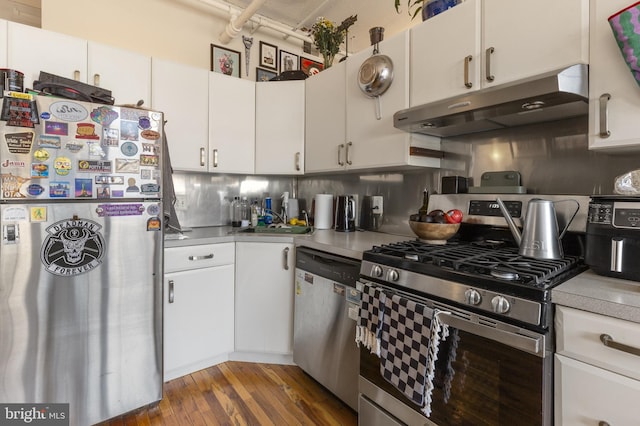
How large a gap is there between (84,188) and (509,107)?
197cm

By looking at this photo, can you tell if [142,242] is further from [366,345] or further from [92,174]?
[366,345]

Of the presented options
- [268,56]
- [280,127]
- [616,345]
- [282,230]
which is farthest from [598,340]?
[268,56]

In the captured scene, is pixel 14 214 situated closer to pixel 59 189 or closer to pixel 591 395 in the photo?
pixel 59 189

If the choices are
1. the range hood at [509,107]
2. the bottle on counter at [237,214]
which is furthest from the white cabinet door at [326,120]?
the bottle on counter at [237,214]

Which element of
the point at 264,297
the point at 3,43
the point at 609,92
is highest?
the point at 3,43

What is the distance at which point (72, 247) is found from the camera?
1461mm

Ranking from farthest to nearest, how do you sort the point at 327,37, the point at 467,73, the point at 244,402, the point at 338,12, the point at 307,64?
the point at 307,64 → the point at 338,12 → the point at 327,37 → the point at 244,402 → the point at 467,73

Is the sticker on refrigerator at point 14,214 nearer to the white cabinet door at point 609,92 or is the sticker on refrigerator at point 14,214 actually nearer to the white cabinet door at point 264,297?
the white cabinet door at point 264,297

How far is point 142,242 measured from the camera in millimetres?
1642

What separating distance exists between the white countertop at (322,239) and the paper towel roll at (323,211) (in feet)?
0.45

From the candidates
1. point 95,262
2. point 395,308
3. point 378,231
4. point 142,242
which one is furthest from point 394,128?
point 95,262

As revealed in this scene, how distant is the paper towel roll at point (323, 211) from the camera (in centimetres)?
249

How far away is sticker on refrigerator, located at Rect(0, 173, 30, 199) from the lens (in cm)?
135

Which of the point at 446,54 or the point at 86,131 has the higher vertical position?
the point at 446,54
